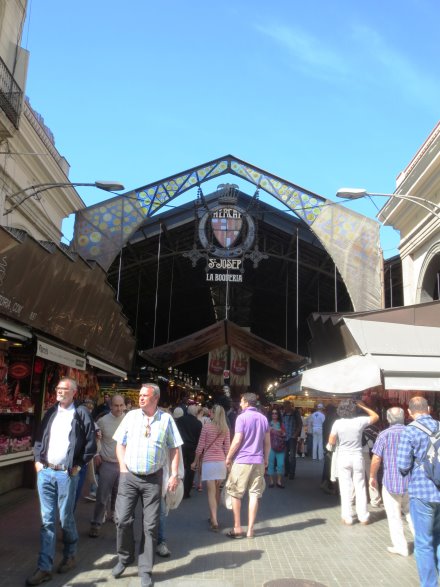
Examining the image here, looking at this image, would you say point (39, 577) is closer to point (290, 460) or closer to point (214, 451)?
point (214, 451)

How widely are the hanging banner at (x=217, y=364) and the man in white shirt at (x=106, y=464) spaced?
15480 millimetres

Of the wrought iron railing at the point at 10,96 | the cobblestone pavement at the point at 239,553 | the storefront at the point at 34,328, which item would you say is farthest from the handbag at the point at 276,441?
the wrought iron railing at the point at 10,96

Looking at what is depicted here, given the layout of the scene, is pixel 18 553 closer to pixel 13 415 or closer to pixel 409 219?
pixel 13 415

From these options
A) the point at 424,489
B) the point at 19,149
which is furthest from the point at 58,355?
the point at 19,149

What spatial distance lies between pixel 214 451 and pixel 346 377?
7.44ft

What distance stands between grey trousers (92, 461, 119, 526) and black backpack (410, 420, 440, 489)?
3881 millimetres

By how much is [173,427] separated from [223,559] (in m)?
1.68

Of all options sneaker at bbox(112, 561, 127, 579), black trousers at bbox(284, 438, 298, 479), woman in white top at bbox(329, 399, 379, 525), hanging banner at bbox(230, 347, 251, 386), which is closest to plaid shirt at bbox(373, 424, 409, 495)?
woman in white top at bbox(329, 399, 379, 525)

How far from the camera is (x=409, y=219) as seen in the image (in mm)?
17750

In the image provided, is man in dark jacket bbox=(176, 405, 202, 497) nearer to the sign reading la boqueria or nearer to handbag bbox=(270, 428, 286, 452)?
handbag bbox=(270, 428, 286, 452)

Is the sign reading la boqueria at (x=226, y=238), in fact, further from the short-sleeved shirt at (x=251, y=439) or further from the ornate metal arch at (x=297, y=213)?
the short-sleeved shirt at (x=251, y=439)

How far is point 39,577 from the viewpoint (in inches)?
188

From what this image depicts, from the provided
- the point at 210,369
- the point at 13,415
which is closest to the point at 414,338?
the point at 13,415

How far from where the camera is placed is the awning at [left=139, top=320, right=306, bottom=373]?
715 inches
